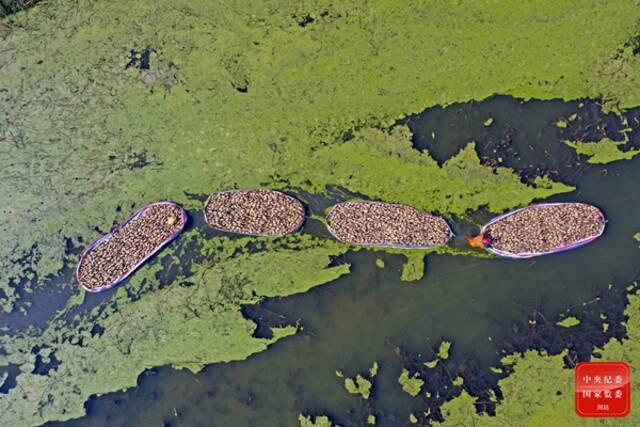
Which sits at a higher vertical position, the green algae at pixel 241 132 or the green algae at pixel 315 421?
the green algae at pixel 241 132

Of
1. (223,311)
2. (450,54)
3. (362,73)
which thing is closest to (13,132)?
(223,311)

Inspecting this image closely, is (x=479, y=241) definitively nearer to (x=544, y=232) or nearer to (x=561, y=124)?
(x=544, y=232)

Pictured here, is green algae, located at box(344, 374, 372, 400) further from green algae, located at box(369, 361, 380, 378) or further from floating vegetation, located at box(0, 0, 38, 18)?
floating vegetation, located at box(0, 0, 38, 18)

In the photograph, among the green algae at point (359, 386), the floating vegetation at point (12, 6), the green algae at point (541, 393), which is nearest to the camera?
the green algae at point (541, 393)

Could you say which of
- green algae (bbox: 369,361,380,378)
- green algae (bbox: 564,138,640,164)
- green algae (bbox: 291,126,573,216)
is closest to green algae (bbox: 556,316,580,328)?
green algae (bbox: 291,126,573,216)

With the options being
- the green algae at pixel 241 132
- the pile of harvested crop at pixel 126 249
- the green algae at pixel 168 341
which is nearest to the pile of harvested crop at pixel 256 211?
the green algae at pixel 241 132

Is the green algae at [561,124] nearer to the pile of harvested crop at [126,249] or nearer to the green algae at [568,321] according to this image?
the green algae at [568,321]
